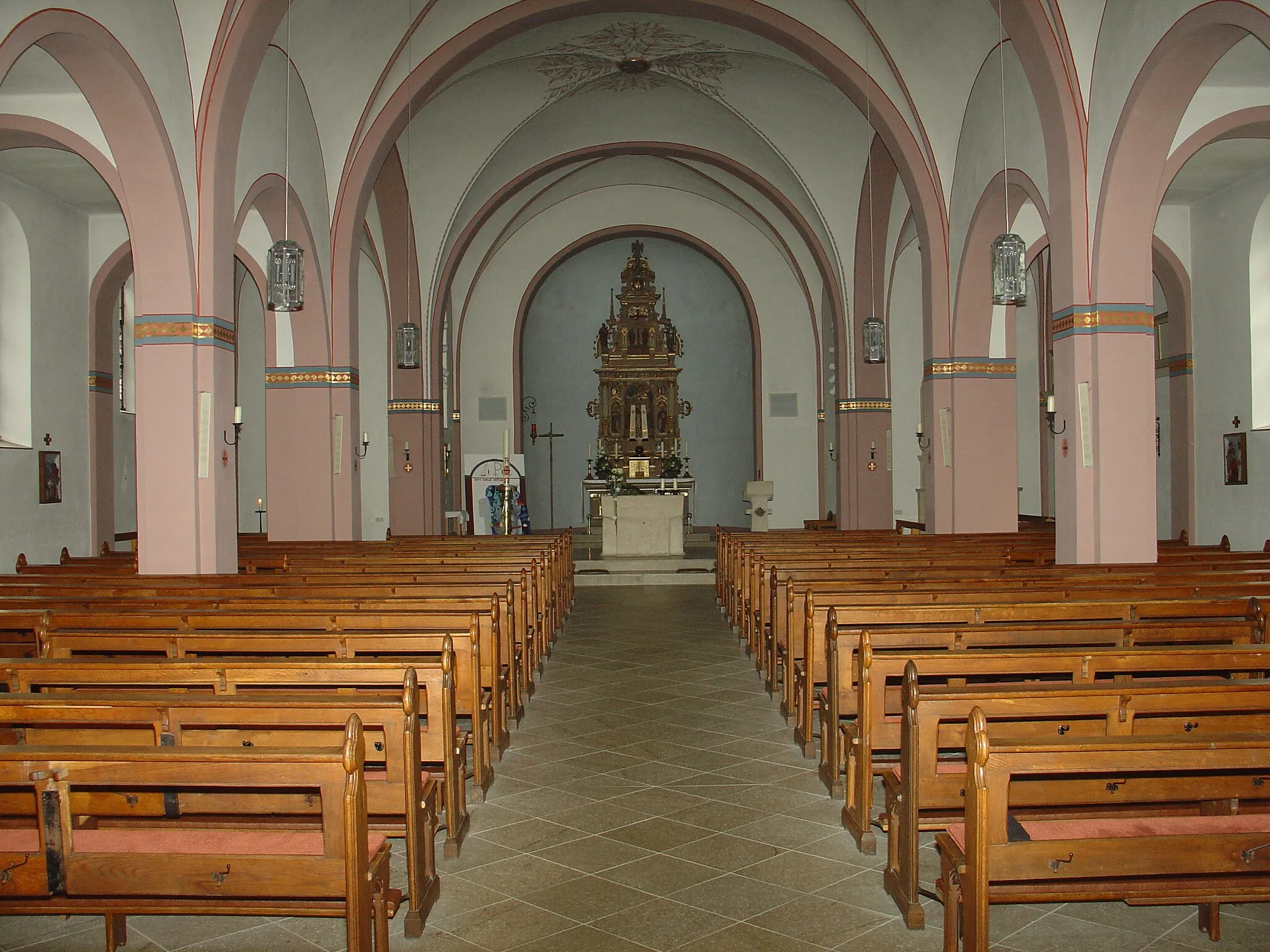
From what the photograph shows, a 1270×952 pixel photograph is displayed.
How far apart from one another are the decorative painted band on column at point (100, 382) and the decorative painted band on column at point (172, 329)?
229 inches

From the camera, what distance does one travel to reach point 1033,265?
675 inches

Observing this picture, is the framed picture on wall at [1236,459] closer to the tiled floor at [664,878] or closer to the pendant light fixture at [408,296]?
the tiled floor at [664,878]

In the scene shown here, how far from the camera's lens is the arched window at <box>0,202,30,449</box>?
41.3 ft

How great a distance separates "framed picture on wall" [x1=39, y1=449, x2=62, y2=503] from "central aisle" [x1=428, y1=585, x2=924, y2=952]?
851 centimetres

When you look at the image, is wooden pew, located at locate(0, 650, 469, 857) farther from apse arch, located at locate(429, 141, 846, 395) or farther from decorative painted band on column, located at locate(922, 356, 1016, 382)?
apse arch, located at locate(429, 141, 846, 395)

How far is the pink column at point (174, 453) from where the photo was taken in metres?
8.55

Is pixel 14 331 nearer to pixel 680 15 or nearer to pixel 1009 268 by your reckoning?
pixel 680 15

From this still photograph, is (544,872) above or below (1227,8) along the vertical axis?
below

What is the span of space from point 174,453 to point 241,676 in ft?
17.8

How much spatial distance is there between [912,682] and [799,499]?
1815 centimetres

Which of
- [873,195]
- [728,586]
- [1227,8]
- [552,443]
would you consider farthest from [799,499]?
[1227,8]

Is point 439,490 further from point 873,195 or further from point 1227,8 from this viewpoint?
point 1227,8

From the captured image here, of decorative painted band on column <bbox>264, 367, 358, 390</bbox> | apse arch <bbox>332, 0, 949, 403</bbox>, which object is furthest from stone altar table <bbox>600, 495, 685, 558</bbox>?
apse arch <bbox>332, 0, 949, 403</bbox>

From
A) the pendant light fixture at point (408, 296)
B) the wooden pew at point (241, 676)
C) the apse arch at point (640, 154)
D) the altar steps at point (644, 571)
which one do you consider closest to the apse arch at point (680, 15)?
the pendant light fixture at point (408, 296)
